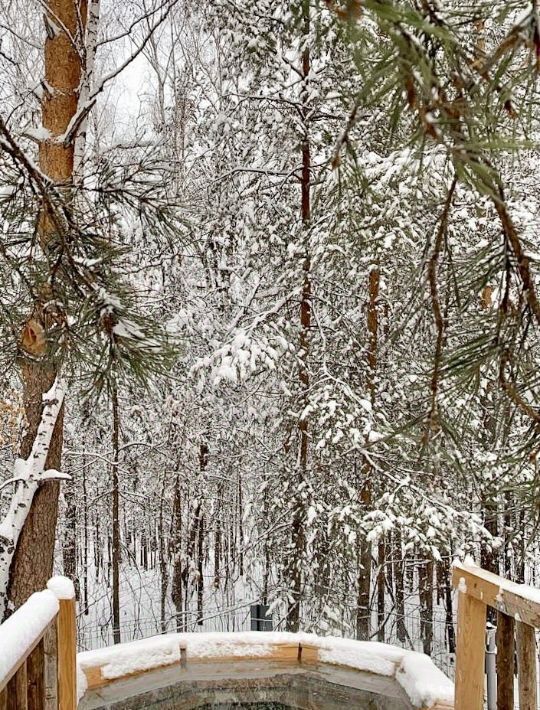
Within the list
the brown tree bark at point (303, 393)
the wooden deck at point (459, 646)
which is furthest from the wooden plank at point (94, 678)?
the brown tree bark at point (303, 393)

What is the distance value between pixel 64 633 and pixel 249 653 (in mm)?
1813

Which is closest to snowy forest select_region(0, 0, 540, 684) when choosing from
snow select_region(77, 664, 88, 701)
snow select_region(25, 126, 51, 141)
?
snow select_region(25, 126, 51, 141)

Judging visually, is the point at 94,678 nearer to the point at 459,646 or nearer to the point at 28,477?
the point at 28,477

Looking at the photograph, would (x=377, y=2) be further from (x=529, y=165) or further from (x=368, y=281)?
(x=529, y=165)

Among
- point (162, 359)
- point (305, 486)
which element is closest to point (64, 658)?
point (162, 359)

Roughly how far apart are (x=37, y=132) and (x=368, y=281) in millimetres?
3612

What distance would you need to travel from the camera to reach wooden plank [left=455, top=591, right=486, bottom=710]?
7.87 feet

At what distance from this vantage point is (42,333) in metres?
1.52

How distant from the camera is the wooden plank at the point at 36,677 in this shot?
1943 millimetres

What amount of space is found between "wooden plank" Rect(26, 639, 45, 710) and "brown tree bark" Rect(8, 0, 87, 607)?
1665 millimetres

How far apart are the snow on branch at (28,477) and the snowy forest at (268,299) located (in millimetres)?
16

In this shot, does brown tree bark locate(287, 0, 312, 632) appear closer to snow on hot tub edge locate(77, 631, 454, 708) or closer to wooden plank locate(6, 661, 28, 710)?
snow on hot tub edge locate(77, 631, 454, 708)

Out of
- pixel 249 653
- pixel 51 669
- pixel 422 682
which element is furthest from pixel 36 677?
pixel 249 653

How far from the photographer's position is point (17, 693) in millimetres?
1596
